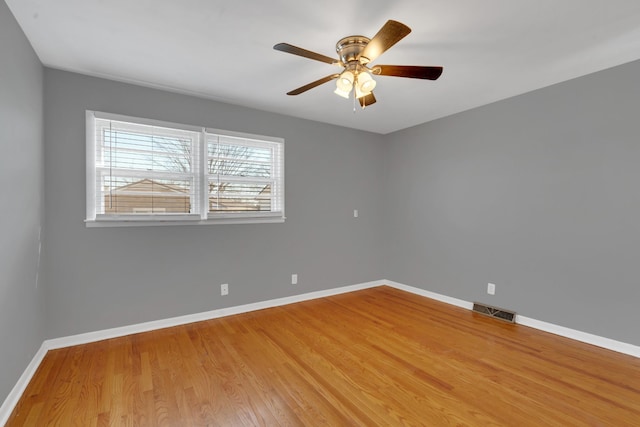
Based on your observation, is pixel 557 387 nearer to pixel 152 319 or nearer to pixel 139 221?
pixel 152 319

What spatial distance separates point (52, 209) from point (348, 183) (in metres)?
3.41

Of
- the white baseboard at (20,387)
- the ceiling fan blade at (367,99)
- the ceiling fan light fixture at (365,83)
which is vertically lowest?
the white baseboard at (20,387)

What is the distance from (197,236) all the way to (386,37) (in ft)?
8.79

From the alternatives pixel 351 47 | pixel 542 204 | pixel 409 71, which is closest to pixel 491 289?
pixel 542 204

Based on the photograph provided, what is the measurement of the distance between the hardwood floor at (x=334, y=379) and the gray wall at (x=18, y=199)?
1.12ft

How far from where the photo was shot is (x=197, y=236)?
3.20m

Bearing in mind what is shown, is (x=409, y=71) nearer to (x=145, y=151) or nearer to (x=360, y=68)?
(x=360, y=68)

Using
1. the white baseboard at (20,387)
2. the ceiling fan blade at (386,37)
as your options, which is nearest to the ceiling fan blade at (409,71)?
the ceiling fan blade at (386,37)

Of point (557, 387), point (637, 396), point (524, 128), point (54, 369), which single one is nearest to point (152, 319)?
point (54, 369)

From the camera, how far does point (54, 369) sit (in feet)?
7.29

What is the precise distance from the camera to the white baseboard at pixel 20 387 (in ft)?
5.57

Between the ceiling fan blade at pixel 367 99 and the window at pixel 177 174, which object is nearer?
the ceiling fan blade at pixel 367 99

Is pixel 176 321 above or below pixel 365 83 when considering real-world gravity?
below

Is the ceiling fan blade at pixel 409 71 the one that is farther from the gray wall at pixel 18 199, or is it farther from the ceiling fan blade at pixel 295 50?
the gray wall at pixel 18 199
